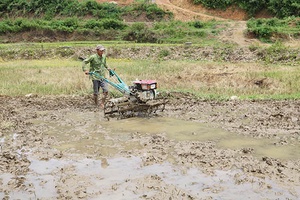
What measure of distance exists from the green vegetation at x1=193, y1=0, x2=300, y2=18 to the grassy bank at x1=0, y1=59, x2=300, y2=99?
19.5 metres

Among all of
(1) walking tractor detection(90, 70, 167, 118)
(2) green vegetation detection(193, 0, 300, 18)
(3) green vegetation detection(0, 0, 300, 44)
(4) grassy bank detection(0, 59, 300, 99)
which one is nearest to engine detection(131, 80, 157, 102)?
(1) walking tractor detection(90, 70, 167, 118)

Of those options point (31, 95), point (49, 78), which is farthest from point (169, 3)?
point (31, 95)

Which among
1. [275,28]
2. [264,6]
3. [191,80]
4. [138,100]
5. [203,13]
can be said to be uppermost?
[264,6]

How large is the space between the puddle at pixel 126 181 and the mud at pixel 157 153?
0.6 inches

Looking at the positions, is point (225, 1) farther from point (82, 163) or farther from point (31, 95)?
point (82, 163)

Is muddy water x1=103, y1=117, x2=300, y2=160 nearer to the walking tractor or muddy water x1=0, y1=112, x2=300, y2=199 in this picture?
muddy water x1=0, y1=112, x2=300, y2=199

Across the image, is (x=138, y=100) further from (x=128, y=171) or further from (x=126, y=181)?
(x=126, y=181)

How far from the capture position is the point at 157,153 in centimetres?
766

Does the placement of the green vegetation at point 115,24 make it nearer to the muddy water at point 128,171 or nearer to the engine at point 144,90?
the engine at point 144,90

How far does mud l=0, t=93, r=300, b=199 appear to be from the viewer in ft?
20.1

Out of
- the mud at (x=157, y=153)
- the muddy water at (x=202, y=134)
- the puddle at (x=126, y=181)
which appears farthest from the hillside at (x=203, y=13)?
the puddle at (x=126, y=181)

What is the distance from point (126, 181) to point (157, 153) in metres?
1.36

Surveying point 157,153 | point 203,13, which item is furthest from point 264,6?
point 157,153

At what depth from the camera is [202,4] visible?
134 feet
